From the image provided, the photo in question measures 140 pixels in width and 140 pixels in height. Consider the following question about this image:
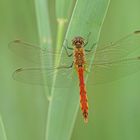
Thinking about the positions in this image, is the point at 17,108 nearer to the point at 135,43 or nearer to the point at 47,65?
the point at 47,65

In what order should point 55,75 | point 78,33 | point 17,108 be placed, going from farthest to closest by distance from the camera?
point 17,108 → point 55,75 → point 78,33

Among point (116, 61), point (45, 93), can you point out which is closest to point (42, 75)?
point (45, 93)

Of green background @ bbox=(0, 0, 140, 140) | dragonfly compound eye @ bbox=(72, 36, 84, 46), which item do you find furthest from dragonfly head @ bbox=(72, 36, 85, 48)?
green background @ bbox=(0, 0, 140, 140)

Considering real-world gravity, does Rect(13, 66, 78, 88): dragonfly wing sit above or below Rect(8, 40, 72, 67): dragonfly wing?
below

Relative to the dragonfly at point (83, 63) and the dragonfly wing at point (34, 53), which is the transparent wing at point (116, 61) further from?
the dragonfly wing at point (34, 53)

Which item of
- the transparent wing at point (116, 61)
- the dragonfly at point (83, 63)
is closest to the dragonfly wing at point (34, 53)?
the dragonfly at point (83, 63)

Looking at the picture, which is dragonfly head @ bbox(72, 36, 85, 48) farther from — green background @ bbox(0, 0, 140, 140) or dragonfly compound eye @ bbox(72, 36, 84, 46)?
green background @ bbox(0, 0, 140, 140)

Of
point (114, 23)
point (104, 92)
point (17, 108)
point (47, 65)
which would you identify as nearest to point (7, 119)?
point (17, 108)
